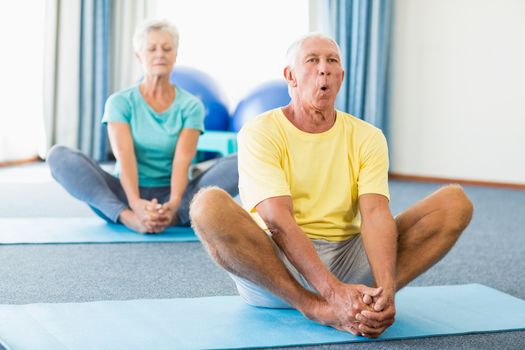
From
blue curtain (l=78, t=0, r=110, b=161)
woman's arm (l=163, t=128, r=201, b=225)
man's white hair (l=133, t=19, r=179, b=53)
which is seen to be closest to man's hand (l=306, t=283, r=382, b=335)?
woman's arm (l=163, t=128, r=201, b=225)

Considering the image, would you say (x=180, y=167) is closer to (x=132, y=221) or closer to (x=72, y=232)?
(x=132, y=221)

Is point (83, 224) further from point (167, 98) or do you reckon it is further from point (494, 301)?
point (494, 301)

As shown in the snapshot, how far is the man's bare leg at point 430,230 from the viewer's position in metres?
2.35

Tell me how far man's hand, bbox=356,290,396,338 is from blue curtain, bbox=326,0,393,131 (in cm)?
425

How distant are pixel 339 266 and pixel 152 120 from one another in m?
1.52

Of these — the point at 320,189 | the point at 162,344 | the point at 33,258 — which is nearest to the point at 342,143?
the point at 320,189

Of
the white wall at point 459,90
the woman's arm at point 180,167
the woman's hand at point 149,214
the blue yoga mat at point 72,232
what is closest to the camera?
the blue yoga mat at point 72,232

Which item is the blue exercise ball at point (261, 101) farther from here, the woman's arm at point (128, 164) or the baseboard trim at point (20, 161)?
the woman's arm at point (128, 164)

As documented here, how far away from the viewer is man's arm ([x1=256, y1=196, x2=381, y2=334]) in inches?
83.4

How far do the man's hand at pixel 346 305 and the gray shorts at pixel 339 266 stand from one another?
184 mm

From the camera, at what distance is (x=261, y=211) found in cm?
226

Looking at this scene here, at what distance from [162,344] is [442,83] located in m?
4.56

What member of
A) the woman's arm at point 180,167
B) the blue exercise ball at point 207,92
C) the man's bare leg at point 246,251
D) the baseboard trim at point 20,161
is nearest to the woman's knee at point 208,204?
the man's bare leg at point 246,251

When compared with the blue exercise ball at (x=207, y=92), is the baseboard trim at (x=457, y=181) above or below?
below
